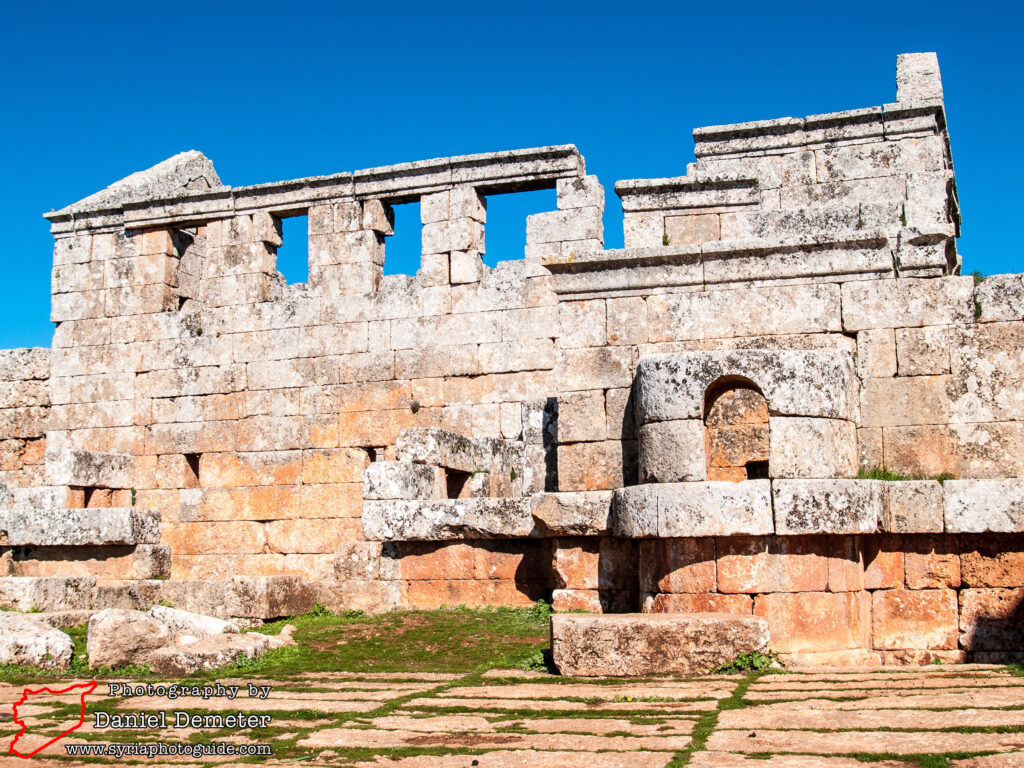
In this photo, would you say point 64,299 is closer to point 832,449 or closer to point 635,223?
point 635,223

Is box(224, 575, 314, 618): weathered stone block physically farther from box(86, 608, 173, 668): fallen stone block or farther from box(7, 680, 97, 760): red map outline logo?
box(7, 680, 97, 760): red map outline logo

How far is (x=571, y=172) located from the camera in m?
16.2

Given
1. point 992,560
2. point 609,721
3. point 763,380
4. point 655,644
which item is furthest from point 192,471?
point 609,721

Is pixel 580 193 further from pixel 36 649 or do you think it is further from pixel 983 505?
pixel 36 649

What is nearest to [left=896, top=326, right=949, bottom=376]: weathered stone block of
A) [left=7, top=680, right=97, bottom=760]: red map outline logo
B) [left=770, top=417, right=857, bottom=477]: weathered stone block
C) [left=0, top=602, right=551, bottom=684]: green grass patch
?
[left=770, top=417, right=857, bottom=477]: weathered stone block

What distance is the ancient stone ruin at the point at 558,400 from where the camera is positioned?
9492 millimetres

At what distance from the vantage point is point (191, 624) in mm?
11180

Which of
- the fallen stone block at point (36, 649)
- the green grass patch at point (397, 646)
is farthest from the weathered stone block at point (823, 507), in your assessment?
the fallen stone block at point (36, 649)

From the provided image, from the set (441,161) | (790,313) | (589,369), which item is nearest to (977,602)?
(790,313)

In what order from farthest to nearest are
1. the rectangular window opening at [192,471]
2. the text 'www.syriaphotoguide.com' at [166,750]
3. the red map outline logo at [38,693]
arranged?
the rectangular window opening at [192,471] → the red map outline logo at [38,693] → the text 'www.syriaphotoguide.com' at [166,750]

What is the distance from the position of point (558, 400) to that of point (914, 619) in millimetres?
3706

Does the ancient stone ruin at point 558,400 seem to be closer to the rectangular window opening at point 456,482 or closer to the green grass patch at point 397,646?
the rectangular window opening at point 456,482

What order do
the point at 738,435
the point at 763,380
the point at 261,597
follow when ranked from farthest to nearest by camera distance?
the point at 261,597 < the point at 738,435 < the point at 763,380

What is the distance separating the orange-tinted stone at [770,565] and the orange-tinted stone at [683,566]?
9 cm
